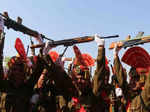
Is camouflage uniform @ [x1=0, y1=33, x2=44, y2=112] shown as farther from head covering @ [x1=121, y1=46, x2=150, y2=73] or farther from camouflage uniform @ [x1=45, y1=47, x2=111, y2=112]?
head covering @ [x1=121, y1=46, x2=150, y2=73]

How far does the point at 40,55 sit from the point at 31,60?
1.48 metres

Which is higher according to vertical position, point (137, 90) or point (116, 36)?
point (116, 36)

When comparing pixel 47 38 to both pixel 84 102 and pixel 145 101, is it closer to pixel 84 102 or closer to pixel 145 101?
pixel 84 102

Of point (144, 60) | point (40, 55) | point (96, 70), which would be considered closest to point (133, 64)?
point (144, 60)

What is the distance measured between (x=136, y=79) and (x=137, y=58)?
473 millimetres

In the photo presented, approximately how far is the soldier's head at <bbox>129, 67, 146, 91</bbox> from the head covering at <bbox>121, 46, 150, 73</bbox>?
2.5 inches

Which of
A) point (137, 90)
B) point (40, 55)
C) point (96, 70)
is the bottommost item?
point (137, 90)

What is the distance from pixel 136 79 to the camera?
209 inches

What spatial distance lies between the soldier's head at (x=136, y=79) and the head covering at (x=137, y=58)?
0.06 meters

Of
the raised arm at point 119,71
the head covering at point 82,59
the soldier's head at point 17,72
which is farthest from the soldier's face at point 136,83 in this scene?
the soldier's head at point 17,72

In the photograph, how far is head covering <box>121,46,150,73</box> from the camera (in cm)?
525

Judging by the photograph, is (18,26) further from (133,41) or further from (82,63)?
(133,41)

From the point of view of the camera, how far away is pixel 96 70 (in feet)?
16.4

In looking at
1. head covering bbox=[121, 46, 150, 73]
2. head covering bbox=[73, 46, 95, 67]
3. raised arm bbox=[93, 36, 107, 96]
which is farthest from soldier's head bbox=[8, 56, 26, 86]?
head covering bbox=[121, 46, 150, 73]
